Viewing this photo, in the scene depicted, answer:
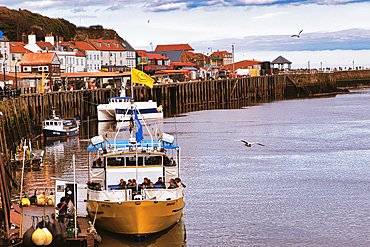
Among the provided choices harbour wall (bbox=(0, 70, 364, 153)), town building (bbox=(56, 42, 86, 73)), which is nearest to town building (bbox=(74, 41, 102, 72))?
town building (bbox=(56, 42, 86, 73))

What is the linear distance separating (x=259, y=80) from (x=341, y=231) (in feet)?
321

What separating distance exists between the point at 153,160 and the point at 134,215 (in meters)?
3.10

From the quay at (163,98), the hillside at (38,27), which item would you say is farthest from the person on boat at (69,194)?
the hillside at (38,27)

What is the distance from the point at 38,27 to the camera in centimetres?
12225

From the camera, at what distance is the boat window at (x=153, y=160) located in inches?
858

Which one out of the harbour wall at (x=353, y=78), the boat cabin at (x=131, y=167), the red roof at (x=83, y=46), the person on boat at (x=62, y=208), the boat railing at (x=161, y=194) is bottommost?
the person on boat at (x=62, y=208)

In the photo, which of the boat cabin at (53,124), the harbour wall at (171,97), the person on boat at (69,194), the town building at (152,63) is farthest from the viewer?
the town building at (152,63)

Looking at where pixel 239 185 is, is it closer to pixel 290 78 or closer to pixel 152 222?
pixel 152 222

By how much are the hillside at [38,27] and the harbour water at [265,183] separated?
6426cm

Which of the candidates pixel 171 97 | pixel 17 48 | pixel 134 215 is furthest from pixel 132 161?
pixel 171 97

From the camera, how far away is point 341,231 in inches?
896

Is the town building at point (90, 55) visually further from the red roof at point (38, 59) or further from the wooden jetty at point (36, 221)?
the wooden jetty at point (36, 221)

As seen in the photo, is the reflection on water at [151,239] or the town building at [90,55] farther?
the town building at [90,55]

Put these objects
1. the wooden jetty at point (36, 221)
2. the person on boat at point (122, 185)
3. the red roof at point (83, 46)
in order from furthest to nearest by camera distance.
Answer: the red roof at point (83, 46)
the person on boat at point (122, 185)
the wooden jetty at point (36, 221)
